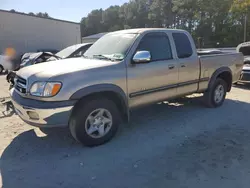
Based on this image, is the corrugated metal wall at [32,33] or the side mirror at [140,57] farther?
the corrugated metal wall at [32,33]

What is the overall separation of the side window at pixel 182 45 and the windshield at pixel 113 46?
112 centimetres

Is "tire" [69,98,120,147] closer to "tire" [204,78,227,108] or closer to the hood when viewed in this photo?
the hood

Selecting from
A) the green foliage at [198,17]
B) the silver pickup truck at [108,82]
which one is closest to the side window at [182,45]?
the silver pickup truck at [108,82]

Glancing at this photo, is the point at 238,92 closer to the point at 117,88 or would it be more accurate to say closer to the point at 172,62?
the point at 172,62

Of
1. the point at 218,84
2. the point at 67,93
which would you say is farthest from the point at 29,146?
the point at 218,84

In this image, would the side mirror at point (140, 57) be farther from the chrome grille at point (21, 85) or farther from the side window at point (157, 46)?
the chrome grille at point (21, 85)

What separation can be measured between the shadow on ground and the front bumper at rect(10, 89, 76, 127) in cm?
58

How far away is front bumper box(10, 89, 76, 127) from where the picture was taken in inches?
139

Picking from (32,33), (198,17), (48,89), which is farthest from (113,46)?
(198,17)

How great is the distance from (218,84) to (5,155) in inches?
201

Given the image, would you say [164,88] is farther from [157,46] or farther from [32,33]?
[32,33]

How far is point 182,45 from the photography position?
17.3ft

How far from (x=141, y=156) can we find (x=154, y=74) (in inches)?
63.0

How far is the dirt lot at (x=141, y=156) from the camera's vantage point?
3.12 meters
